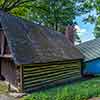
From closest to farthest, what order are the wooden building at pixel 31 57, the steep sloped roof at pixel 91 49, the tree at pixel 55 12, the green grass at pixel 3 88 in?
the green grass at pixel 3 88, the wooden building at pixel 31 57, the steep sloped roof at pixel 91 49, the tree at pixel 55 12

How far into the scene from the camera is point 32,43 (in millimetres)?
17609

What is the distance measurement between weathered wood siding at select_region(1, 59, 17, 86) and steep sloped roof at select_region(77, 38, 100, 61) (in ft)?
31.6

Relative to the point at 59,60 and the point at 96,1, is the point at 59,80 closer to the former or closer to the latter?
the point at 59,60

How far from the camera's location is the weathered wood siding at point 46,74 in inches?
629

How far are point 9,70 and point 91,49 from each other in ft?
39.5

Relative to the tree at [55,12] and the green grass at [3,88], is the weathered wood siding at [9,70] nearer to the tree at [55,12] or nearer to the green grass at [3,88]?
the green grass at [3,88]

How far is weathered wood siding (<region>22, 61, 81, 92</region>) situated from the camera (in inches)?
629

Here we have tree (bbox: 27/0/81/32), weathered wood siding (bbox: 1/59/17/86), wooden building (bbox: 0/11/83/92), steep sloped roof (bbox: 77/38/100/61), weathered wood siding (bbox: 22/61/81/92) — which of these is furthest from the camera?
tree (bbox: 27/0/81/32)

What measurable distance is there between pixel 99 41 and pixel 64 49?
8536 millimetres

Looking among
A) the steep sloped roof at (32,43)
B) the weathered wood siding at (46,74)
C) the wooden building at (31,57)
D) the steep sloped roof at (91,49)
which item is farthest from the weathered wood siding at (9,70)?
the steep sloped roof at (91,49)

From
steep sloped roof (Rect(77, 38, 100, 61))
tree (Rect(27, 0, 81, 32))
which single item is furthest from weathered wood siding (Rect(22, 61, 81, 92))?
tree (Rect(27, 0, 81, 32))

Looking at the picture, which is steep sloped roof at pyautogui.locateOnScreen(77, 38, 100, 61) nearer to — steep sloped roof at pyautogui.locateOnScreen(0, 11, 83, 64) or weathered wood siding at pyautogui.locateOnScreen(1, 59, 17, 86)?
steep sloped roof at pyautogui.locateOnScreen(0, 11, 83, 64)

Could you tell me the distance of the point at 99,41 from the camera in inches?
1107

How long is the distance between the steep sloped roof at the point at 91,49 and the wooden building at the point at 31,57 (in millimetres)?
4056
